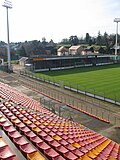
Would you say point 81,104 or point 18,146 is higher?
point 18,146

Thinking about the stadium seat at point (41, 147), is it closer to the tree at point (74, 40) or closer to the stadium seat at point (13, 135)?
the stadium seat at point (13, 135)

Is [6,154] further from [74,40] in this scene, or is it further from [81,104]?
[74,40]

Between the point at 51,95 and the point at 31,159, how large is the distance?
1054 inches

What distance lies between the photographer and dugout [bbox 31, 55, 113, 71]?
60.7m

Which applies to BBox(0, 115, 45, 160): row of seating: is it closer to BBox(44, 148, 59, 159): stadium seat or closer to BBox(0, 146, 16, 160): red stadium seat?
BBox(0, 146, 16, 160): red stadium seat

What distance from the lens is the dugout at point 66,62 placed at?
199ft

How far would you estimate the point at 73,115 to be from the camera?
79.4 feet

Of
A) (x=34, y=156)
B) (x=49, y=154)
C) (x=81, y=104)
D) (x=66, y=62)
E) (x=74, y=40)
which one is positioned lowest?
(x=81, y=104)

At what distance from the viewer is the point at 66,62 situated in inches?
2601

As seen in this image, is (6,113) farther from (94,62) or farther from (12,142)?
(94,62)

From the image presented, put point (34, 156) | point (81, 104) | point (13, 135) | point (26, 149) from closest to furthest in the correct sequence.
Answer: point (34, 156)
point (26, 149)
point (13, 135)
point (81, 104)

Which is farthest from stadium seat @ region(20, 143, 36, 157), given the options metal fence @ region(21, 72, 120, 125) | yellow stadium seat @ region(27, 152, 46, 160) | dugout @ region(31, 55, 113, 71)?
dugout @ region(31, 55, 113, 71)

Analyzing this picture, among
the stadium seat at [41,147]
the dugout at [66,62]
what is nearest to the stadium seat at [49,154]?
the stadium seat at [41,147]

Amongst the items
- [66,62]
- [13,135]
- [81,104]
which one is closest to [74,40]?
[66,62]
